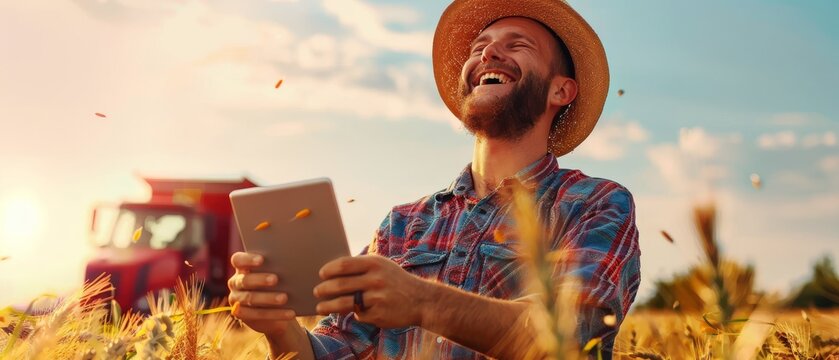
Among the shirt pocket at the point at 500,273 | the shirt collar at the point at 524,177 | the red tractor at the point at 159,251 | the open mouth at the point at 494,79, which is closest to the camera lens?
the shirt pocket at the point at 500,273

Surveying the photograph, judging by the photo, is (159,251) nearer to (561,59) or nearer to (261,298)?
(561,59)

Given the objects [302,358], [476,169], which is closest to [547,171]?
[476,169]

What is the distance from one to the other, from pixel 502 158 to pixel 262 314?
60.7 inches

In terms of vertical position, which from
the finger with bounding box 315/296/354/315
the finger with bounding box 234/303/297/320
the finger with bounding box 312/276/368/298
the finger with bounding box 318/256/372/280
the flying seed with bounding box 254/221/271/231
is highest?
the flying seed with bounding box 254/221/271/231

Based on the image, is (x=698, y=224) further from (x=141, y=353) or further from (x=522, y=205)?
(x=141, y=353)

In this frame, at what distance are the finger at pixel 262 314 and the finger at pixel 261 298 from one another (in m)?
0.02

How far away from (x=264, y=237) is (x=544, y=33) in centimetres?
216

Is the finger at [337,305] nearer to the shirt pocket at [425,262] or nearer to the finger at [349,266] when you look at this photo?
the finger at [349,266]

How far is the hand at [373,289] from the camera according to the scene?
2.17 m

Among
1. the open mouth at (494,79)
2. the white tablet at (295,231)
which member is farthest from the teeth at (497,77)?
the white tablet at (295,231)

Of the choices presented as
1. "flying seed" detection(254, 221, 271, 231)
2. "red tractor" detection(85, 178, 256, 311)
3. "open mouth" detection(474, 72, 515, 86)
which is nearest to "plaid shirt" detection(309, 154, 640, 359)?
"open mouth" detection(474, 72, 515, 86)

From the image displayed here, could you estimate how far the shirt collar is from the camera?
3.42 meters

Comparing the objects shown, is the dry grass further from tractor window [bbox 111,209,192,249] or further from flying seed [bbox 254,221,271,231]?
tractor window [bbox 111,209,192,249]

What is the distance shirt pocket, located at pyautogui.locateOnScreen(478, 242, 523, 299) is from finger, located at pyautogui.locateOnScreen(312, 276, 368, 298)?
0.94 metres
